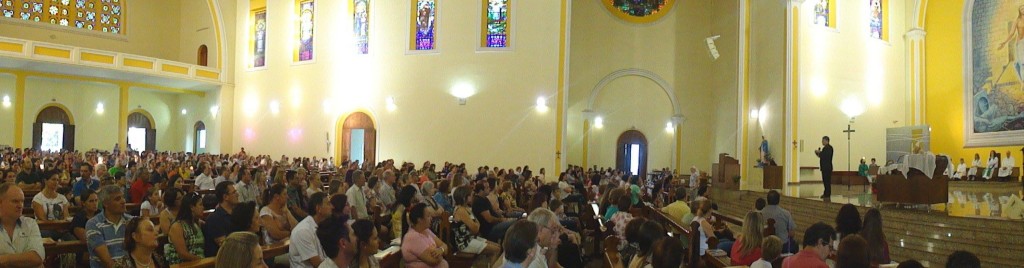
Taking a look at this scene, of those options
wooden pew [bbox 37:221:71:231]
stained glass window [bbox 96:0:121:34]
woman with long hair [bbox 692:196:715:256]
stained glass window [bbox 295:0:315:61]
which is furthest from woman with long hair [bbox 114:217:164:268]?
stained glass window [bbox 96:0:121:34]

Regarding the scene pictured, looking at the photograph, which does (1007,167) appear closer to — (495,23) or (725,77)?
(725,77)

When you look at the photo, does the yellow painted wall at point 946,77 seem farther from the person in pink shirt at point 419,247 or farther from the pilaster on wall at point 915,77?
the person in pink shirt at point 419,247

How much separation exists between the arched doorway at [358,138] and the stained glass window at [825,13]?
1167 centimetres

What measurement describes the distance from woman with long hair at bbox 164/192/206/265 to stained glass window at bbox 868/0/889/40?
18.8 metres

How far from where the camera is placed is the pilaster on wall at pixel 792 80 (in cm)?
1658

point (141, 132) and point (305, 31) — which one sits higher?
point (305, 31)

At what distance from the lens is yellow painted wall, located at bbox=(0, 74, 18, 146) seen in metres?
20.2

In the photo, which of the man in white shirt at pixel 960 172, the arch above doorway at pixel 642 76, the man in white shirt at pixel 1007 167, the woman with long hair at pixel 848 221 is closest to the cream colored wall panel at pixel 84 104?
the arch above doorway at pixel 642 76

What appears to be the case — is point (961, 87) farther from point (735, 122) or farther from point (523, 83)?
point (523, 83)

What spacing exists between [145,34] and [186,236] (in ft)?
71.3

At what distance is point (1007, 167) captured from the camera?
51.5 ft

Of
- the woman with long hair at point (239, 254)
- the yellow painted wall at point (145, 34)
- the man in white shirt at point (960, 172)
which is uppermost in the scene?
the yellow painted wall at point (145, 34)

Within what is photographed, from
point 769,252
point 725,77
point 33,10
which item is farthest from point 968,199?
point 33,10

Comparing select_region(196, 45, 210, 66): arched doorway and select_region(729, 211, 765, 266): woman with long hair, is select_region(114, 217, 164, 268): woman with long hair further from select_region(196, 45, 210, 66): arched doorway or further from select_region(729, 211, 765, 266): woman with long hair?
select_region(196, 45, 210, 66): arched doorway
